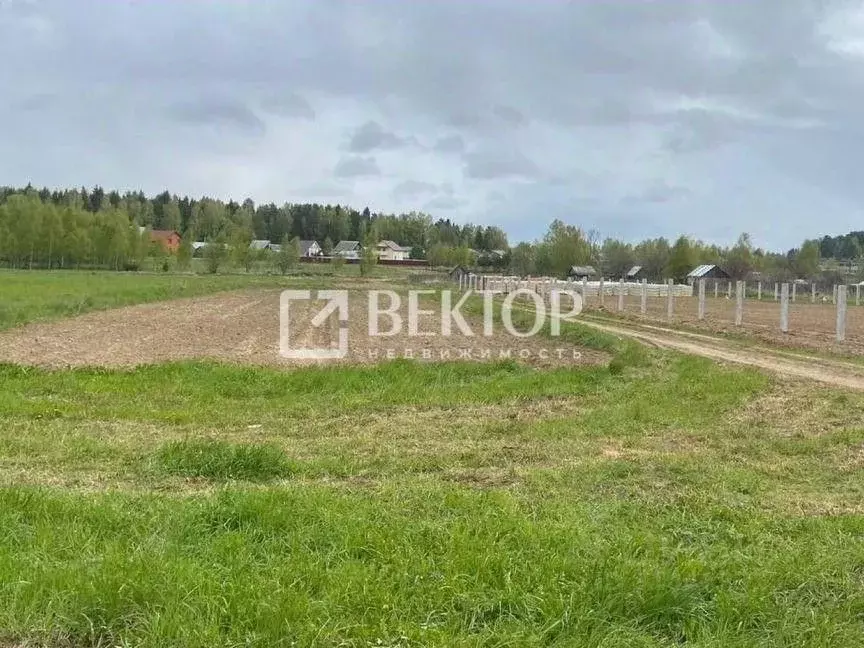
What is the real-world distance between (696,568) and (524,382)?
8.84 meters

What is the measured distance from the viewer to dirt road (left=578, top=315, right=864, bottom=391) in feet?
45.9

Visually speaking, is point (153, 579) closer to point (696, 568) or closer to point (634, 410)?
point (696, 568)

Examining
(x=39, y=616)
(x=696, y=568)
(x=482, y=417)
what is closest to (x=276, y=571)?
(x=39, y=616)

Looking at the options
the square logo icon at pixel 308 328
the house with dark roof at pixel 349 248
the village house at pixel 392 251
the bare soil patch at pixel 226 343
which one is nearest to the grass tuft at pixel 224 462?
the bare soil patch at pixel 226 343

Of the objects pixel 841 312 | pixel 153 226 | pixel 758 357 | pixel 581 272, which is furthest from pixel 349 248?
pixel 758 357

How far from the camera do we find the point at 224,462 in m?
7.12

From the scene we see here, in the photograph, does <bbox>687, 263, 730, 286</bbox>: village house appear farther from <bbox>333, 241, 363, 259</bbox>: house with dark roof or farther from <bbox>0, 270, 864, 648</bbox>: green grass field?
<bbox>0, 270, 864, 648</bbox>: green grass field

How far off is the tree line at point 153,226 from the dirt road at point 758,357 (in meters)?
76.3

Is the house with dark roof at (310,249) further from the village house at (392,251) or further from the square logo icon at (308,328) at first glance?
the square logo icon at (308,328)

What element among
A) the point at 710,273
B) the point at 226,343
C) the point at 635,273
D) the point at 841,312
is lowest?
the point at 226,343

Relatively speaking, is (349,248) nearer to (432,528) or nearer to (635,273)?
(635,273)

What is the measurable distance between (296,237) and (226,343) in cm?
9977

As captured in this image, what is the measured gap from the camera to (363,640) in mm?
3627

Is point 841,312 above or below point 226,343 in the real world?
above
